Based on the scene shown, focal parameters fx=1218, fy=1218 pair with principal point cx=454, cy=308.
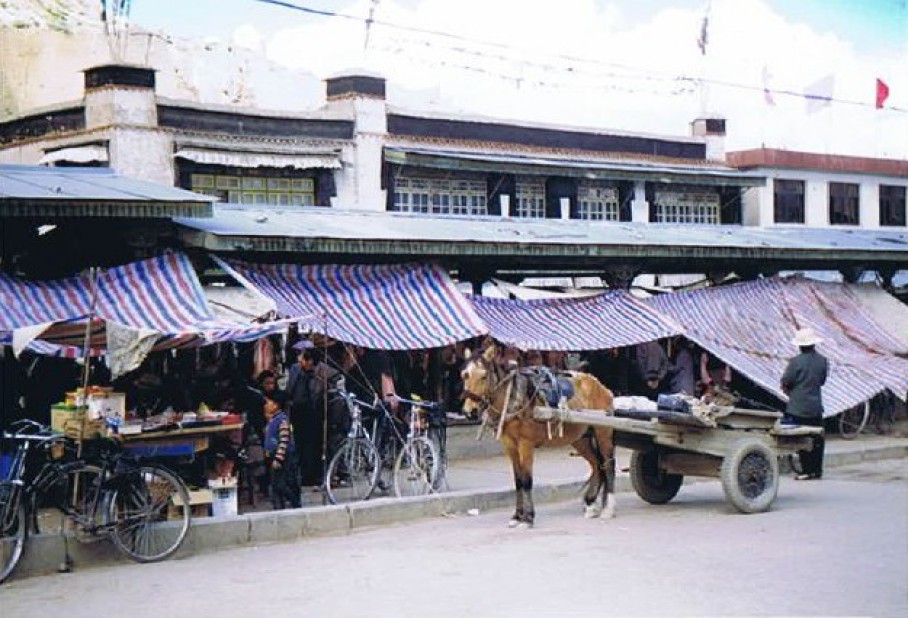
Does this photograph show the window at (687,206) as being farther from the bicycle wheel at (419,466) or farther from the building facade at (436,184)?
the bicycle wheel at (419,466)

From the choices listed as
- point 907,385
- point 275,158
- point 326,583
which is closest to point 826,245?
point 907,385

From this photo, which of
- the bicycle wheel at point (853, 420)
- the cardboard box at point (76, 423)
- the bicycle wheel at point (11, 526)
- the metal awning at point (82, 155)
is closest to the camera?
the bicycle wheel at point (11, 526)

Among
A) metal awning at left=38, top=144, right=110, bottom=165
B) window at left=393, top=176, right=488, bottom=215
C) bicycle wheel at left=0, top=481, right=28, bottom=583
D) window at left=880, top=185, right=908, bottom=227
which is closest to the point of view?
bicycle wheel at left=0, top=481, right=28, bottom=583

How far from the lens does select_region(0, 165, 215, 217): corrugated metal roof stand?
12.2m

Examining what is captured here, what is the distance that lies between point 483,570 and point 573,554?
990mm

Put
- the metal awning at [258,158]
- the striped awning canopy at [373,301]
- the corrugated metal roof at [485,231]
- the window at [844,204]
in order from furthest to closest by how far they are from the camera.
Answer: the window at [844,204]
the metal awning at [258,158]
the corrugated metal roof at [485,231]
the striped awning canopy at [373,301]

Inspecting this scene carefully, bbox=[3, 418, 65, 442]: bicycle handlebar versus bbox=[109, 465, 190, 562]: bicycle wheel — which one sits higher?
bbox=[3, 418, 65, 442]: bicycle handlebar

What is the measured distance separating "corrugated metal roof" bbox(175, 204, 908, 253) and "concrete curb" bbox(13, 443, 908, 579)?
3788 millimetres

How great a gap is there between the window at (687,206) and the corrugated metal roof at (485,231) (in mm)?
9544

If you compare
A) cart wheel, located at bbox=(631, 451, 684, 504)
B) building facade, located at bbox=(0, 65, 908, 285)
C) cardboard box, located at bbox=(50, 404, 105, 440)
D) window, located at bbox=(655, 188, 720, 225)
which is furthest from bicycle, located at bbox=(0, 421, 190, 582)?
window, located at bbox=(655, 188, 720, 225)

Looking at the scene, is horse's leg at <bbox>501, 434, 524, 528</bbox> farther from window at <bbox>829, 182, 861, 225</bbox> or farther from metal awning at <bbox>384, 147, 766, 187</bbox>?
window at <bbox>829, 182, 861, 225</bbox>

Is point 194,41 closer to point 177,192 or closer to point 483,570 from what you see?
point 177,192

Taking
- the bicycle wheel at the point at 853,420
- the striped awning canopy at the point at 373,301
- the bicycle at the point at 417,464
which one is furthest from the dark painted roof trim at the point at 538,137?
the bicycle at the point at 417,464

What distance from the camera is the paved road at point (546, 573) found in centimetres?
809
